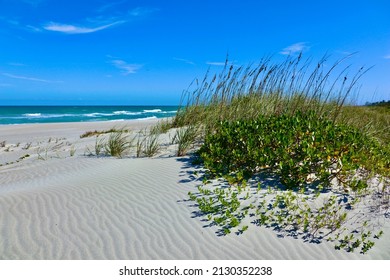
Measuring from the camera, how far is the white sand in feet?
10.5

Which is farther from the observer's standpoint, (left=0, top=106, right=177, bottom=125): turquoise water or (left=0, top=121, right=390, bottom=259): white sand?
(left=0, top=106, right=177, bottom=125): turquoise water

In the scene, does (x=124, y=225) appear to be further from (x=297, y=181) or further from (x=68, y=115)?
(x=68, y=115)

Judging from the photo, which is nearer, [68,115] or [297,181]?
[297,181]

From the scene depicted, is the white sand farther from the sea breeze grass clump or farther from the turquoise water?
the turquoise water

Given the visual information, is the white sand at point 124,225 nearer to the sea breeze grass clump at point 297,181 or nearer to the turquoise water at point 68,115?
the sea breeze grass clump at point 297,181

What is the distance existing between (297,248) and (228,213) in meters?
0.82

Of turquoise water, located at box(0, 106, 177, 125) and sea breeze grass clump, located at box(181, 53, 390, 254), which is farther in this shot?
turquoise water, located at box(0, 106, 177, 125)

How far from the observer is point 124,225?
145 inches

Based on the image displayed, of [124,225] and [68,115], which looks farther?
[68,115]

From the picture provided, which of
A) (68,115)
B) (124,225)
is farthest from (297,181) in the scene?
(68,115)

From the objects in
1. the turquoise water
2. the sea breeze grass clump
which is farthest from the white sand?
the turquoise water

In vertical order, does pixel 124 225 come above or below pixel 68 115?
above

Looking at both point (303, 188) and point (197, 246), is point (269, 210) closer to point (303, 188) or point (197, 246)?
point (303, 188)
